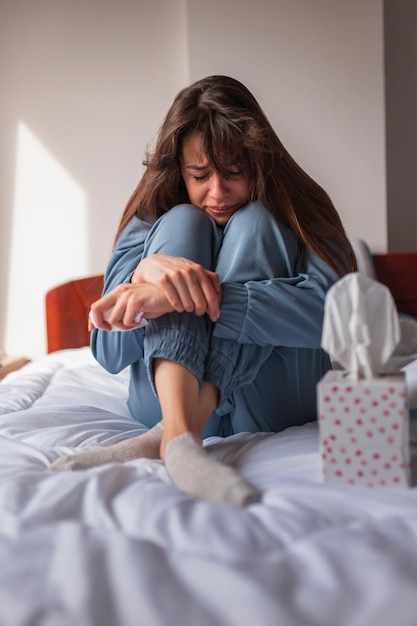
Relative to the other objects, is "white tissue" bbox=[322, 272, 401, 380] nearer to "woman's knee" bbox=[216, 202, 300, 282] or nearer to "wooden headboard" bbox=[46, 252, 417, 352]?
"woman's knee" bbox=[216, 202, 300, 282]

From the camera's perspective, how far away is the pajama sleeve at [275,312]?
3.48ft

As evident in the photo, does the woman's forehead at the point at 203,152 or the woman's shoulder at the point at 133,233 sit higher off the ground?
the woman's forehead at the point at 203,152

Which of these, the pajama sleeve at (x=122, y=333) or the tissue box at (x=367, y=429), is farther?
the pajama sleeve at (x=122, y=333)

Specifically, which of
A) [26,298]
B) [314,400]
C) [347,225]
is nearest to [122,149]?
[26,298]

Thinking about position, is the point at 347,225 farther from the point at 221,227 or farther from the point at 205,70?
the point at 221,227

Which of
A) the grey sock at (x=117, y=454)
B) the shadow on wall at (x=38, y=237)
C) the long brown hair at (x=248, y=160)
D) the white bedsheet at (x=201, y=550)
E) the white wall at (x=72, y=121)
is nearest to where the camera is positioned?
the white bedsheet at (x=201, y=550)

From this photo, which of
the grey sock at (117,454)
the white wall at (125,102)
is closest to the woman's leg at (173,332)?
the grey sock at (117,454)

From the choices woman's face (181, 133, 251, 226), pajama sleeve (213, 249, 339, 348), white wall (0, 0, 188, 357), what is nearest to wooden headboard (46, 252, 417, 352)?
white wall (0, 0, 188, 357)

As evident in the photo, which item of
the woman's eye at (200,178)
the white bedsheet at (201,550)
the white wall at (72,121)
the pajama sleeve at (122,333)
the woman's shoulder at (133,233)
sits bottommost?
the white bedsheet at (201,550)

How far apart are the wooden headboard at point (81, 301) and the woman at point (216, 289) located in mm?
1117

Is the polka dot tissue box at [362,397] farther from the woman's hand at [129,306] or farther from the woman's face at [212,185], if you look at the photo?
the woman's face at [212,185]

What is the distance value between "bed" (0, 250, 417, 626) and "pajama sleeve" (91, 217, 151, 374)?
0.22 metres

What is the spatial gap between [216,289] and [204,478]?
0.32 meters

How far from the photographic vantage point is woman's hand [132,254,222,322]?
1.01m
